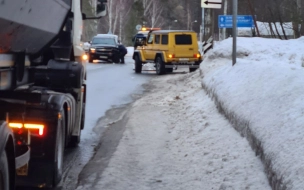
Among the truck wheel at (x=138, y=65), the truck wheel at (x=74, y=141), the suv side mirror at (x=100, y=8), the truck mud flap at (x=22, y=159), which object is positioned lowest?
the truck wheel at (x=138, y=65)

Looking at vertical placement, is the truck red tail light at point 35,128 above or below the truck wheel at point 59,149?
above

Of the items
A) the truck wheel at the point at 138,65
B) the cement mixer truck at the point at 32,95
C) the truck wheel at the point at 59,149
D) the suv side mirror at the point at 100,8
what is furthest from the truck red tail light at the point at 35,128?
the truck wheel at the point at 138,65

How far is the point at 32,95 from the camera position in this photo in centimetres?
678

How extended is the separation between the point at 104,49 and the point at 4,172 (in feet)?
113

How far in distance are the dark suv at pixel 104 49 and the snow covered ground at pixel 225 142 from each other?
2517 cm

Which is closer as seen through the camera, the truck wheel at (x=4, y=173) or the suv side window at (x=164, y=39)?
the truck wheel at (x=4, y=173)

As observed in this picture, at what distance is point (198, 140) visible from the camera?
1012 cm

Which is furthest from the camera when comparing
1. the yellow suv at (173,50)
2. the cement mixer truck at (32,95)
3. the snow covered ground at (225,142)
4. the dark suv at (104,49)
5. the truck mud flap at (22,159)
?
the dark suv at (104,49)

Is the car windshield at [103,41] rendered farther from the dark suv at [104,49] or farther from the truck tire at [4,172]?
the truck tire at [4,172]

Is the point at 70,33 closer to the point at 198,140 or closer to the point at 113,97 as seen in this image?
the point at 198,140

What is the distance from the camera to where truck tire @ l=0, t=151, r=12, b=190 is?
4.89 m

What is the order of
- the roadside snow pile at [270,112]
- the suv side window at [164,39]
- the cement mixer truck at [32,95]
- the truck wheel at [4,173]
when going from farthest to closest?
the suv side window at [164,39]
the roadside snow pile at [270,112]
the cement mixer truck at [32,95]
the truck wheel at [4,173]

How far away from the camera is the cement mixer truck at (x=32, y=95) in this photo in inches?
205

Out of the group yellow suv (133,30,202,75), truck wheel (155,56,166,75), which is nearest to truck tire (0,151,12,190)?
yellow suv (133,30,202,75)
